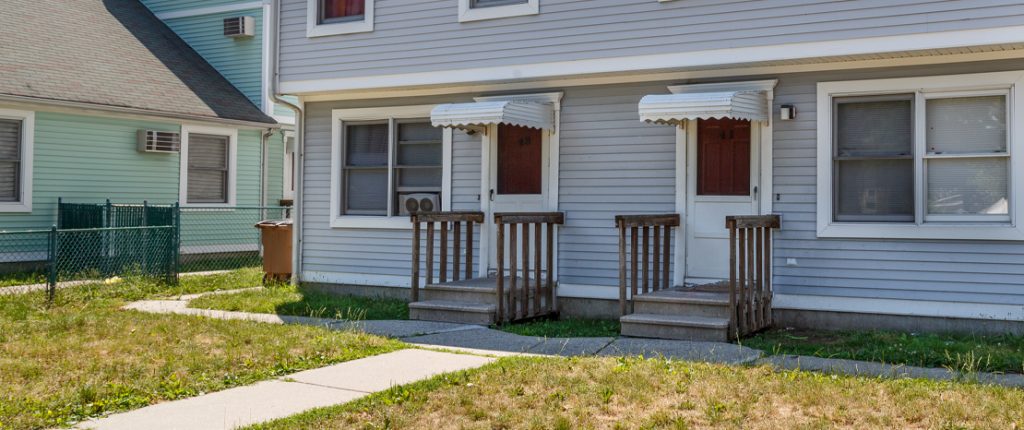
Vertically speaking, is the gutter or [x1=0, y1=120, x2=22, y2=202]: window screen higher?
the gutter

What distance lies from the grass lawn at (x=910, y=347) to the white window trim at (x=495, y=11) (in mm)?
4207

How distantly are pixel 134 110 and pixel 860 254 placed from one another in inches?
453

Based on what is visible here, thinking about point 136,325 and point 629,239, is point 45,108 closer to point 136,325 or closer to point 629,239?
point 136,325

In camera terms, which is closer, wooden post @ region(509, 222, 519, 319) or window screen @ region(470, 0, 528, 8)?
wooden post @ region(509, 222, 519, 319)

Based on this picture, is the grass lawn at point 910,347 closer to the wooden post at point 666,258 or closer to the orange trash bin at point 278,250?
the wooden post at point 666,258

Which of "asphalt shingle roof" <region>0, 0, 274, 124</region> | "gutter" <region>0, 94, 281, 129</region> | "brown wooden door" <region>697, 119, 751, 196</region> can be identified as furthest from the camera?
"asphalt shingle roof" <region>0, 0, 274, 124</region>

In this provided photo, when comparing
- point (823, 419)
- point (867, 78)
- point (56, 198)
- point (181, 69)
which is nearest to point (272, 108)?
point (181, 69)

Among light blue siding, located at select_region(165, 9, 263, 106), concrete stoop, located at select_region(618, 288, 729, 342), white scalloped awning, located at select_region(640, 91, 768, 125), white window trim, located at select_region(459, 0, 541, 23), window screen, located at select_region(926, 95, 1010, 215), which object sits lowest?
concrete stoop, located at select_region(618, 288, 729, 342)

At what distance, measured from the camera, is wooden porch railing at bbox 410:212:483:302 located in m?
9.94

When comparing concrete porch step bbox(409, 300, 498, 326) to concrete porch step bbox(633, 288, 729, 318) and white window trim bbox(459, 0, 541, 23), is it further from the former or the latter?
white window trim bbox(459, 0, 541, 23)

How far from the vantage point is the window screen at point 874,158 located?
8766 millimetres

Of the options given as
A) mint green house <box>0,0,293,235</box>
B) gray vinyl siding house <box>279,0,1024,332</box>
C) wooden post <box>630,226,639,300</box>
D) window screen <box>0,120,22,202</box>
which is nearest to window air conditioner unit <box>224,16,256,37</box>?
mint green house <box>0,0,293,235</box>

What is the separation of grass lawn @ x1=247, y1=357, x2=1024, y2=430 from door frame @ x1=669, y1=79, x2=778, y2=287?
3.17m

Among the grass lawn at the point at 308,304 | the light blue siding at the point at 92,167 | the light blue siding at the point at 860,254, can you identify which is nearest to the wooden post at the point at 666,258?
the light blue siding at the point at 860,254
